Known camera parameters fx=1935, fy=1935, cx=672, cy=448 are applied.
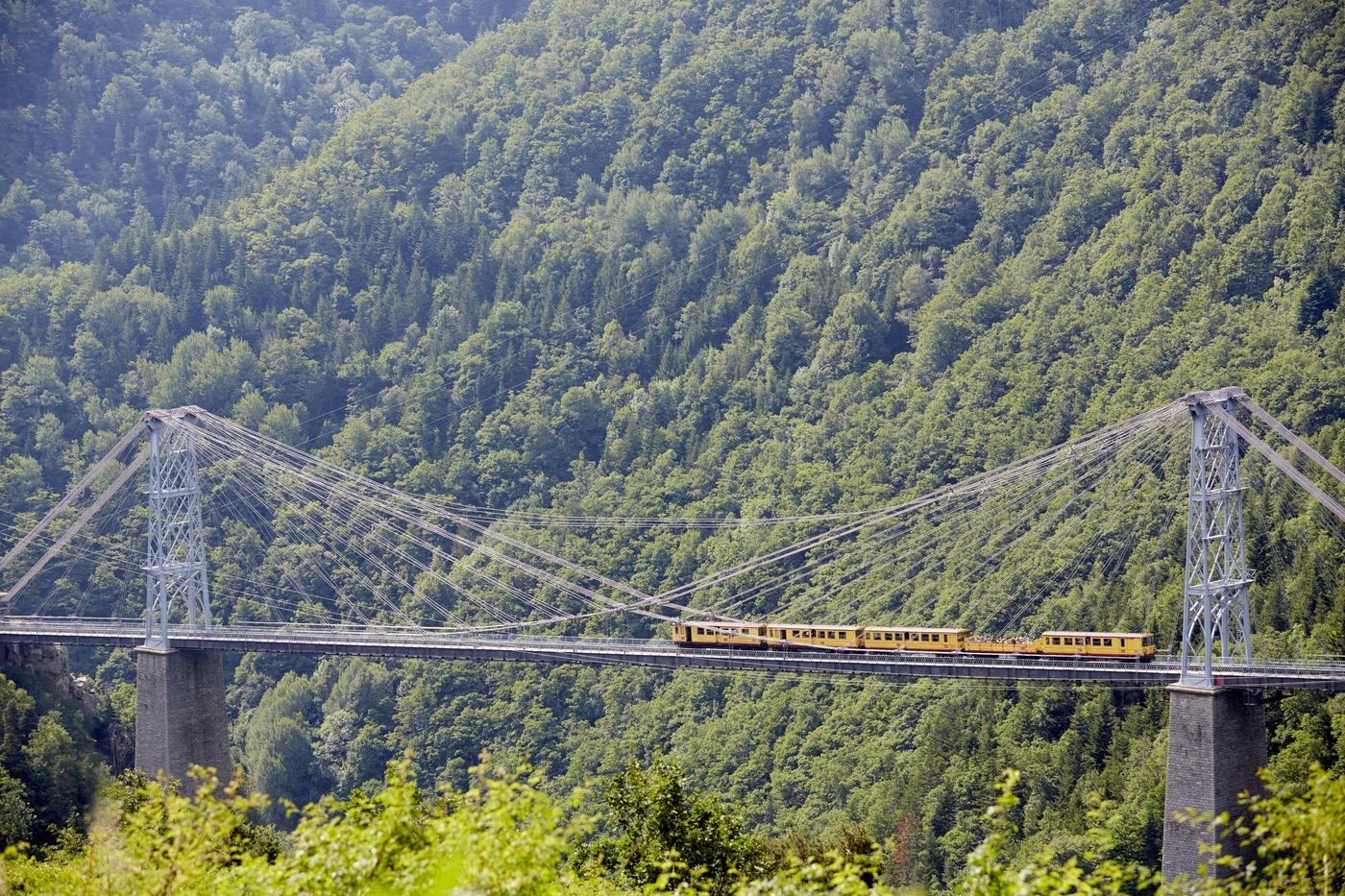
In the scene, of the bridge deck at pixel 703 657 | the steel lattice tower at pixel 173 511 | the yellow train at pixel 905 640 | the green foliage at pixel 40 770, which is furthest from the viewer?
the steel lattice tower at pixel 173 511

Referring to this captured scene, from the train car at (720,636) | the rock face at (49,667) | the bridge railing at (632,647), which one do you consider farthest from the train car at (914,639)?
the rock face at (49,667)

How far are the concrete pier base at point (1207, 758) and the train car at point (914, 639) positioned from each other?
6569 millimetres

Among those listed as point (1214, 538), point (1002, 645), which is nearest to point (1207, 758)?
point (1214, 538)

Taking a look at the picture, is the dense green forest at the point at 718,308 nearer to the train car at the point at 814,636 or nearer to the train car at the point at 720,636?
the train car at the point at 814,636

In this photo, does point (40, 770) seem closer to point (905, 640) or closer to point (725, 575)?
point (725, 575)

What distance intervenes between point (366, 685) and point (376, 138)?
42.8 metres

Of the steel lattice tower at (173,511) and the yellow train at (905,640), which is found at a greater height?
the steel lattice tower at (173,511)

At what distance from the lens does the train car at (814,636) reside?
47594mm

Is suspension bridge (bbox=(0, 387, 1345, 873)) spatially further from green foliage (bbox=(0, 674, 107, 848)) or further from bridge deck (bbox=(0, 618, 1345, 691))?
green foliage (bbox=(0, 674, 107, 848))

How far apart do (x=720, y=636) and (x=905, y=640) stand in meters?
5.33

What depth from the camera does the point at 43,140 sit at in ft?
375

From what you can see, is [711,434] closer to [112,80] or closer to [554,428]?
[554,428]

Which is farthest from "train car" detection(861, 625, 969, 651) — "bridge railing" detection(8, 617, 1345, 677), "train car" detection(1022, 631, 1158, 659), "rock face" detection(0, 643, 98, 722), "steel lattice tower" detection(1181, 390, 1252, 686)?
"rock face" detection(0, 643, 98, 722)

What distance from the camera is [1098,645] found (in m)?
43.9
